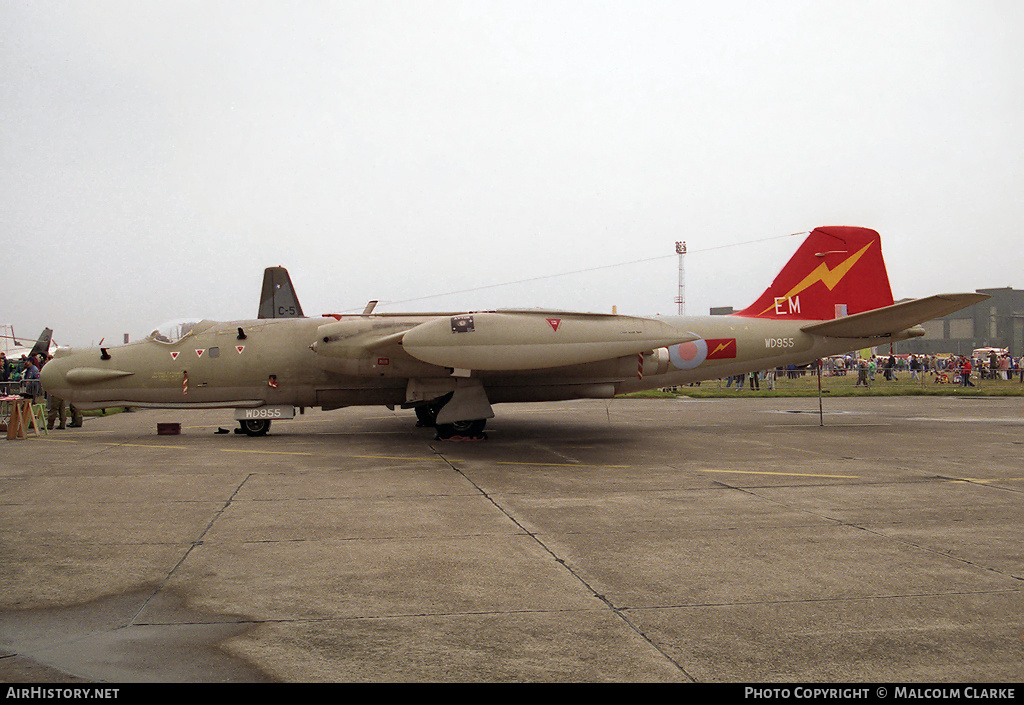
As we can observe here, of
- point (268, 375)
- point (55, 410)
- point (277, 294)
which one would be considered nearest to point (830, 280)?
point (268, 375)

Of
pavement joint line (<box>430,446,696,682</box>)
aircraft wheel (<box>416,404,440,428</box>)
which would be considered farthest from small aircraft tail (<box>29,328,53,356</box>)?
pavement joint line (<box>430,446,696,682</box>)

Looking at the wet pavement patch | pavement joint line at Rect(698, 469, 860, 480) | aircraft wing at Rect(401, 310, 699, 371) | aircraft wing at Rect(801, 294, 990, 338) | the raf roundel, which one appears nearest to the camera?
the wet pavement patch

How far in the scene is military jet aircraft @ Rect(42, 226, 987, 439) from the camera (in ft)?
38.4

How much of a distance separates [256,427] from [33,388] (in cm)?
897

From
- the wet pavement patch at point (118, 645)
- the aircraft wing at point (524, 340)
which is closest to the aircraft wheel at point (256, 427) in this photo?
the aircraft wing at point (524, 340)

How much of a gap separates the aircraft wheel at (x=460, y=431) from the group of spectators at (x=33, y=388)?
8.62 m

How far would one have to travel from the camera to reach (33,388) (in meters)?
18.8

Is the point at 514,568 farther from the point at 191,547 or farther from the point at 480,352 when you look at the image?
the point at 480,352

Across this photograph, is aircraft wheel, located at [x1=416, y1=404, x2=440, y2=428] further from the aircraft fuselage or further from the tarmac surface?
Result: the tarmac surface

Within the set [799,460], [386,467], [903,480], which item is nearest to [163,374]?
[386,467]

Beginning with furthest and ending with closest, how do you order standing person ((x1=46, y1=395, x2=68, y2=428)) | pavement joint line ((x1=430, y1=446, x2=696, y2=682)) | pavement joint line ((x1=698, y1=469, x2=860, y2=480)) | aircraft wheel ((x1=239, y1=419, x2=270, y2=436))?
standing person ((x1=46, y1=395, x2=68, y2=428)) → aircraft wheel ((x1=239, y1=419, x2=270, y2=436)) → pavement joint line ((x1=698, y1=469, x2=860, y2=480)) → pavement joint line ((x1=430, y1=446, x2=696, y2=682))

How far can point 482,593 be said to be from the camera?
177 inches

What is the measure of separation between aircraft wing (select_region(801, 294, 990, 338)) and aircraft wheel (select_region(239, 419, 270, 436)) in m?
12.0

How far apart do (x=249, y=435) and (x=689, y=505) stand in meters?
10.3
